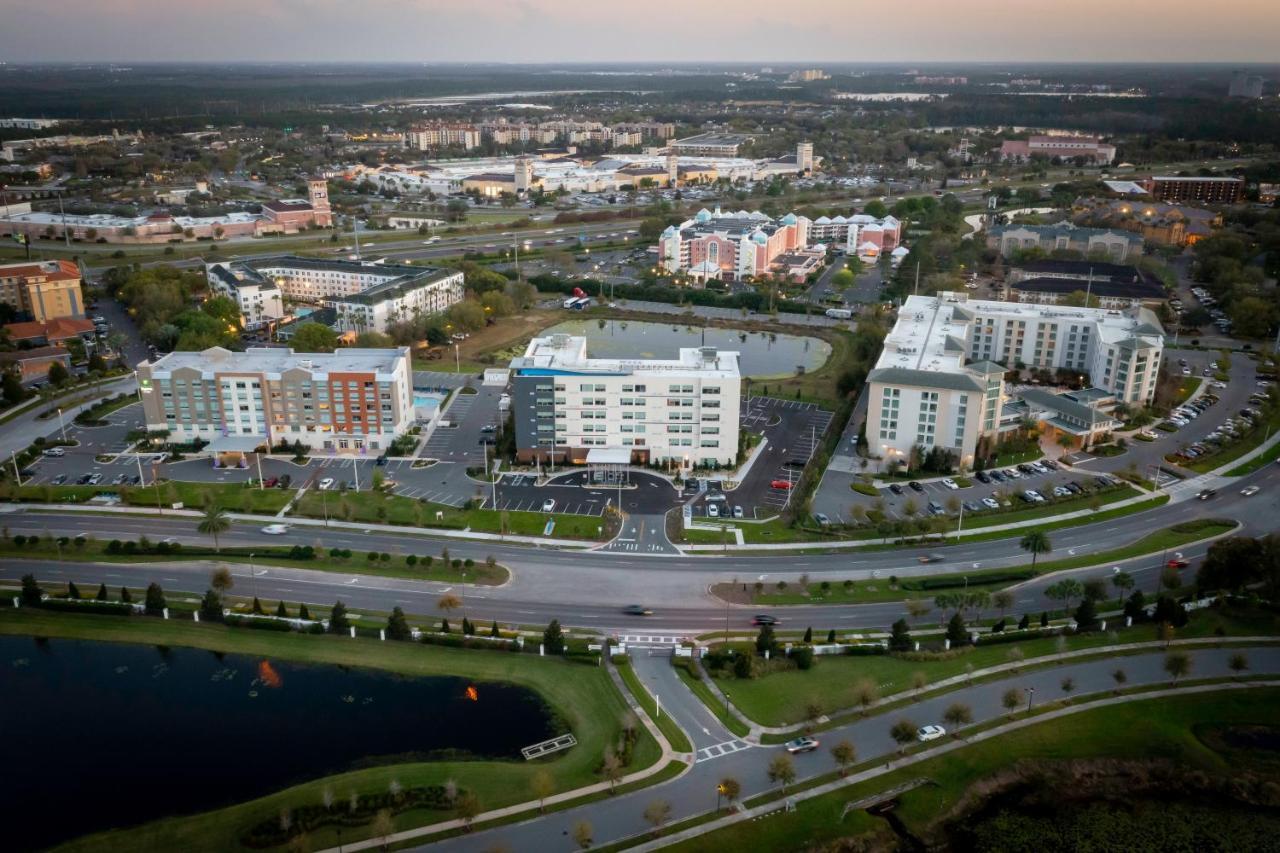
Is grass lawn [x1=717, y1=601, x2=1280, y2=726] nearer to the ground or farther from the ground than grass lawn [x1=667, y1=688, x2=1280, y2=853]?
farther from the ground

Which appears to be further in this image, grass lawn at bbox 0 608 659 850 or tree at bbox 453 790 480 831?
grass lawn at bbox 0 608 659 850

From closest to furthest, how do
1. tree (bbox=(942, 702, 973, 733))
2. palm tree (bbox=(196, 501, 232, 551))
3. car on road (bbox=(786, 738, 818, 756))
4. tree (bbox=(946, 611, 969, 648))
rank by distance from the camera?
car on road (bbox=(786, 738, 818, 756)) < tree (bbox=(942, 702, 973, 733)) < tree (bbox=(946, 611, 969, 648)) < palm tree (bbox=(196, 501, 232, 551))

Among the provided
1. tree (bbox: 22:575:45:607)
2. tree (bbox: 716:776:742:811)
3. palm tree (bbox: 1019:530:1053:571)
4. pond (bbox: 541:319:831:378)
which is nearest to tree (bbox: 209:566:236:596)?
tree (bbox: 22:575:45:607)

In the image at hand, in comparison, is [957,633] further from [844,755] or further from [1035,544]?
[844,755]

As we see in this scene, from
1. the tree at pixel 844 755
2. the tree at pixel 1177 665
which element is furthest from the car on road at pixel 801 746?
the tree at pixel 1177 665

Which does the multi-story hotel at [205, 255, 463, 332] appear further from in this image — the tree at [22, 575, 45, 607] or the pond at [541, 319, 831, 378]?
the tree at [22, 575, 45, 607]

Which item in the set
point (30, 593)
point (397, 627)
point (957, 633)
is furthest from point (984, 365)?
point (30, 593)
